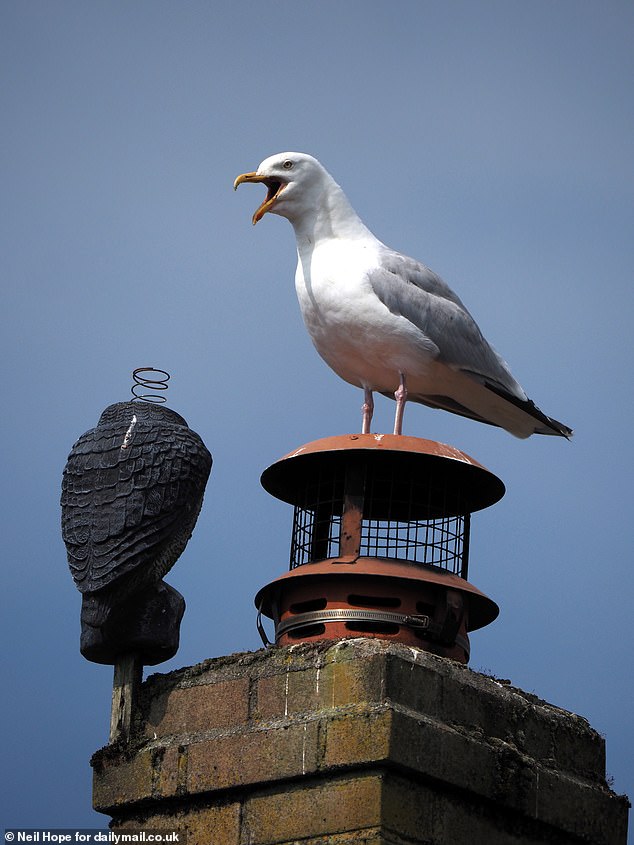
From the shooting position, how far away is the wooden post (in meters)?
12.3

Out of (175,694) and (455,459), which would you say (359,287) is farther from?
(175,694)

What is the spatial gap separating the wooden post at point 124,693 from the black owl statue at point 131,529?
93mm

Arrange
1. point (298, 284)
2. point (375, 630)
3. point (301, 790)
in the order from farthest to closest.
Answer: point (298, 284) → point (375, 630) → point (301, 790)

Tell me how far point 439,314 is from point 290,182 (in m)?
1.73

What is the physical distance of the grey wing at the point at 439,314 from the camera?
13594 millimetres

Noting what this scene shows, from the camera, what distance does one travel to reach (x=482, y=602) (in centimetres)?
1273

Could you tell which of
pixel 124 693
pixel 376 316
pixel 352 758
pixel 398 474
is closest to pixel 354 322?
pixel 376 316

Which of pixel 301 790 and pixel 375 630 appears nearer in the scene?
pixel 301 790

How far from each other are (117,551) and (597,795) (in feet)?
13.5

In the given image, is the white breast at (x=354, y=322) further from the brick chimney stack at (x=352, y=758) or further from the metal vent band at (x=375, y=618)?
the brick chimney stack at (x=352, y=758)

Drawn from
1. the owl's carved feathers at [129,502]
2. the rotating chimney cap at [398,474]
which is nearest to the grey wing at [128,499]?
the owl's carved feathers at [129,502]

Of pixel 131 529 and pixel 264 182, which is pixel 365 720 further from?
pixel 264 182

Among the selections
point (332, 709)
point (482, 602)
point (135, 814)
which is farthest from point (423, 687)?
point (135, 814)

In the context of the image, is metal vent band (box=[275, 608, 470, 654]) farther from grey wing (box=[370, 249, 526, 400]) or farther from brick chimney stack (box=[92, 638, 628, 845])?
grey wing (box=[370, 249, 526, 400])
